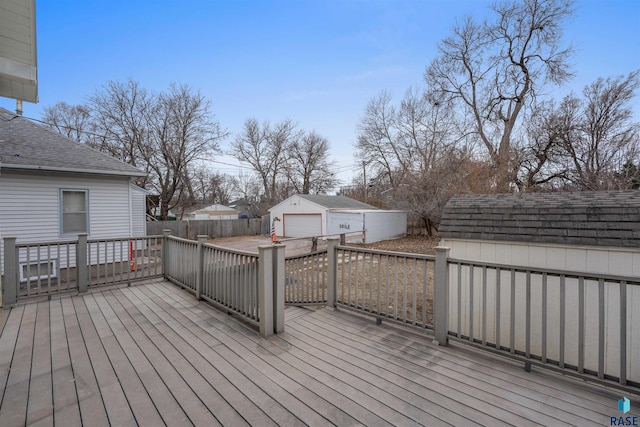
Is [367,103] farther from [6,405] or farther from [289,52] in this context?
[6,405]

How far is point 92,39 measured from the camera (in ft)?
29.5

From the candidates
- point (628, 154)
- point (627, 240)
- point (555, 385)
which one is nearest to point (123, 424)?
point (555, 385)

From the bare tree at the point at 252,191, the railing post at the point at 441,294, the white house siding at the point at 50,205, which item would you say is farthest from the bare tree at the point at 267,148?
the railing post at the point at 441,294

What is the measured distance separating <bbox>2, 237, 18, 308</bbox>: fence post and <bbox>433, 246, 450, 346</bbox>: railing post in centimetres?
497

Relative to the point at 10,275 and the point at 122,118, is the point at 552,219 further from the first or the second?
the point at 122,118

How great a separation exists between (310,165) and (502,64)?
1623 cm

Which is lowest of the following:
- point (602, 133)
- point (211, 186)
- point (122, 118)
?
point (211, 186)

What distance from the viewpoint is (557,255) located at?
12.1 feet

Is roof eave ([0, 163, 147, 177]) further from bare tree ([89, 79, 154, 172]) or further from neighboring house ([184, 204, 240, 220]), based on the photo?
neighboring house ([184, 204, 240, 220])

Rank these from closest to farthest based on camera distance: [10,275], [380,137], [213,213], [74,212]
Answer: [10,275]
[74,212]
[380,137]
[213,213]

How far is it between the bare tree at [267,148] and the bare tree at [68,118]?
10.6 meters

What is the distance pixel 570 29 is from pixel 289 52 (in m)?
15.2

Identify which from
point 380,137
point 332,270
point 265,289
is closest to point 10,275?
point 265,289

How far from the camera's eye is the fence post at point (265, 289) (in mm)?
2965
